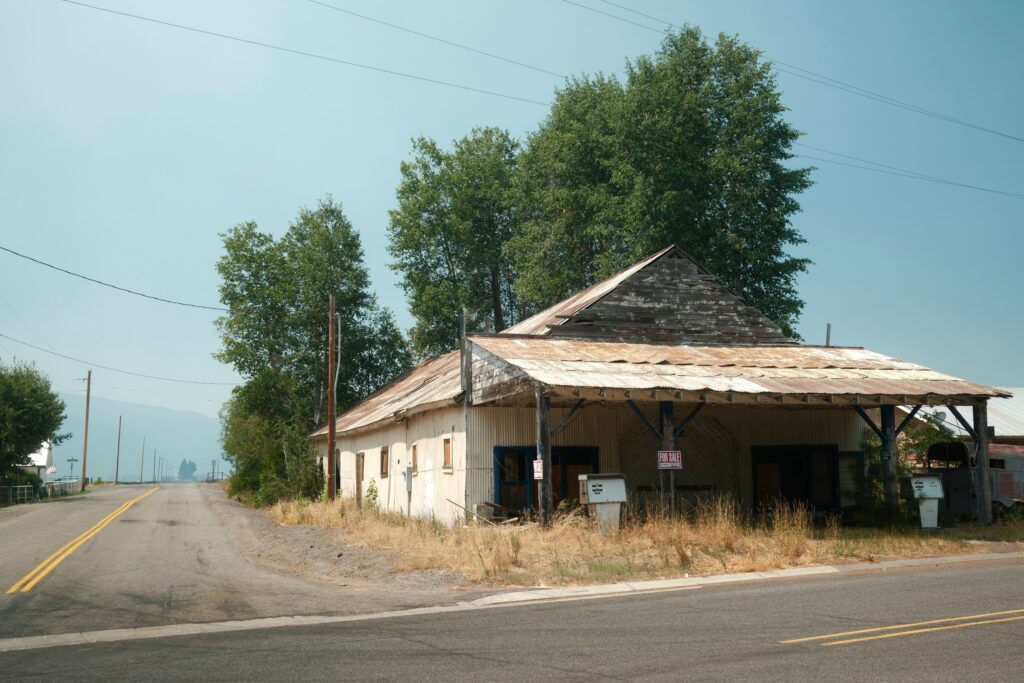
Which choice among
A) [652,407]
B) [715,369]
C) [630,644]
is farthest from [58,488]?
[630,644]

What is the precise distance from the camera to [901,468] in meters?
26.9

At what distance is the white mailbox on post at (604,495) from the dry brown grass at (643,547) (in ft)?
1.23

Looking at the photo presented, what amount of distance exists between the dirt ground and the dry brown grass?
425mm

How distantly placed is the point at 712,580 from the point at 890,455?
9.58 meters

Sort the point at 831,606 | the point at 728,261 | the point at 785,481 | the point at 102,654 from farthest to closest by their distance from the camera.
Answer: the point at 728,261 < the point at 785,481 < the point at 831,606 < the point at 102,654

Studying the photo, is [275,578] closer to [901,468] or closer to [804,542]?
[804,542]

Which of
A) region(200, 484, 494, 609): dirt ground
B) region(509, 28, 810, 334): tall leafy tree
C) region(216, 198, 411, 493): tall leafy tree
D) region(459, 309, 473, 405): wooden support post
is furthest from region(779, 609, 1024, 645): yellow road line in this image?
region(216, 198, 411, 493): tall leafy tree

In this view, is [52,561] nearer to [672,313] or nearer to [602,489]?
[602,489]

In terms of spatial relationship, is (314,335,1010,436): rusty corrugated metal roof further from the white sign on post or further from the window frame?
the white sign on post

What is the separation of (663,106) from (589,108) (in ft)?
27.3

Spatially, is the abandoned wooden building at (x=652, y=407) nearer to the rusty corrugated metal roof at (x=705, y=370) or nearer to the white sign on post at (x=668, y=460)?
the rusty corrugated metal roof at (x=705, y=370)

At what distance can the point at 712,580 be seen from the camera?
1375 cm

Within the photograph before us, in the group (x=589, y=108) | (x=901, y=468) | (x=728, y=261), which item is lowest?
(x=901, y=468)

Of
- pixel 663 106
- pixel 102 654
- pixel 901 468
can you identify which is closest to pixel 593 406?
pixel 901 468
